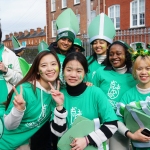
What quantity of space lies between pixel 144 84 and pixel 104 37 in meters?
1.08

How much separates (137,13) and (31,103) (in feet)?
57.9

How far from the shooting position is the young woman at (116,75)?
10.1 feet

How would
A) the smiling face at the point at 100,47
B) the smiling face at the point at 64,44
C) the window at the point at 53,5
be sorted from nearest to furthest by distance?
the smiling face at the point at 100,47
the smiling face at the point at 64,44
the window at the point at 53,5

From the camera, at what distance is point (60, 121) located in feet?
8.04

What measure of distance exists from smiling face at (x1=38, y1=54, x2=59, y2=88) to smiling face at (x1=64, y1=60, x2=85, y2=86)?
0.44ft

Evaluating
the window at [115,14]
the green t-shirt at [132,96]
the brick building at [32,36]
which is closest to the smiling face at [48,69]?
the green t-shirt at [132,96]

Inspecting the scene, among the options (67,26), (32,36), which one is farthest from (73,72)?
(32,36)

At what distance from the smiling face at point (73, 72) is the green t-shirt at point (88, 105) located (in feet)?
0.44

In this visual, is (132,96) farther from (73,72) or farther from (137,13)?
(137,13)

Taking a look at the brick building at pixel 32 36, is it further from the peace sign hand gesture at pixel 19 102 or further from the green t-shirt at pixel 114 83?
the peace sign hand gesture at pixel 19 102

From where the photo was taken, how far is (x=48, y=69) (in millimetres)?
2695

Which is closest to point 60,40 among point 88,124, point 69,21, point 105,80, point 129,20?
point 69,21

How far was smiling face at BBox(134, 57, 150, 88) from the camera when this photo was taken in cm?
280

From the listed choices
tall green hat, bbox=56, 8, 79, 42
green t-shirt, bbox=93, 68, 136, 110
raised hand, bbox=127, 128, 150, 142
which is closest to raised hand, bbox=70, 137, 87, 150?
raised hand, bbox=127, 128, 150, 142
